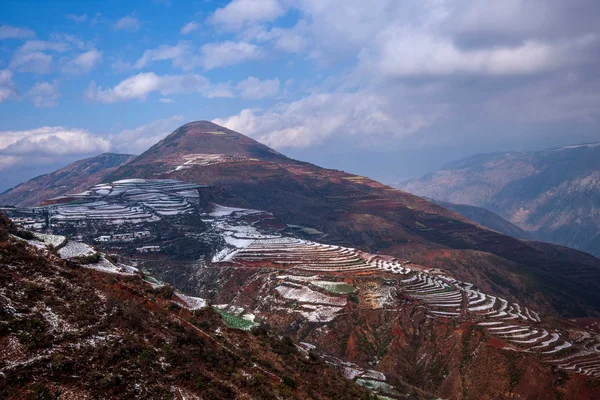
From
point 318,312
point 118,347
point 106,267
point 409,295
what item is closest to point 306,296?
point 318,312

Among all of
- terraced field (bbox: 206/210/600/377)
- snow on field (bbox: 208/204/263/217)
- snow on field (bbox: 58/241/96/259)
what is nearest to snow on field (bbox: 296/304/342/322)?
terraced field (bbox: 206/210/600/377)

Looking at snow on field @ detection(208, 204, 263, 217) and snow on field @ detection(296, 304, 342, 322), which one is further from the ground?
snow on field @ detection(208, 204, 263, 217)

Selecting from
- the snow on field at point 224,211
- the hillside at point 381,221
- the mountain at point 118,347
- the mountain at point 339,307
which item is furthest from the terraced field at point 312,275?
the hillside at point 381,221

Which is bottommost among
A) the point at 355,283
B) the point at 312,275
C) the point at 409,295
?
the point at 409,295

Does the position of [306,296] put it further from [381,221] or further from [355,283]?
[381,221]

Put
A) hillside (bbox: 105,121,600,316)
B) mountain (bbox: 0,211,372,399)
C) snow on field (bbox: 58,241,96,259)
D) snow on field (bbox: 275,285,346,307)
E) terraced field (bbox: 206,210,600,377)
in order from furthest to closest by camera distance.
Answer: hillside (bbox: 105,121,600,316) → snow on field (bbox: 275,285,346,307) → terraced field (bbox: 206,210,600,377) → snow on field (bbox: 58,241,96,259) → mountain (bbox: 0,211,372,399)

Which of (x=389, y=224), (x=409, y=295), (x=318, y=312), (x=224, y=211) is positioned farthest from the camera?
(x=389, y=224)

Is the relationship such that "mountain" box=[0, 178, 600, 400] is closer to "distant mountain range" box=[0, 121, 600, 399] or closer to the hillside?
"distant mountain range" box=[0, 121, 600, 399]
